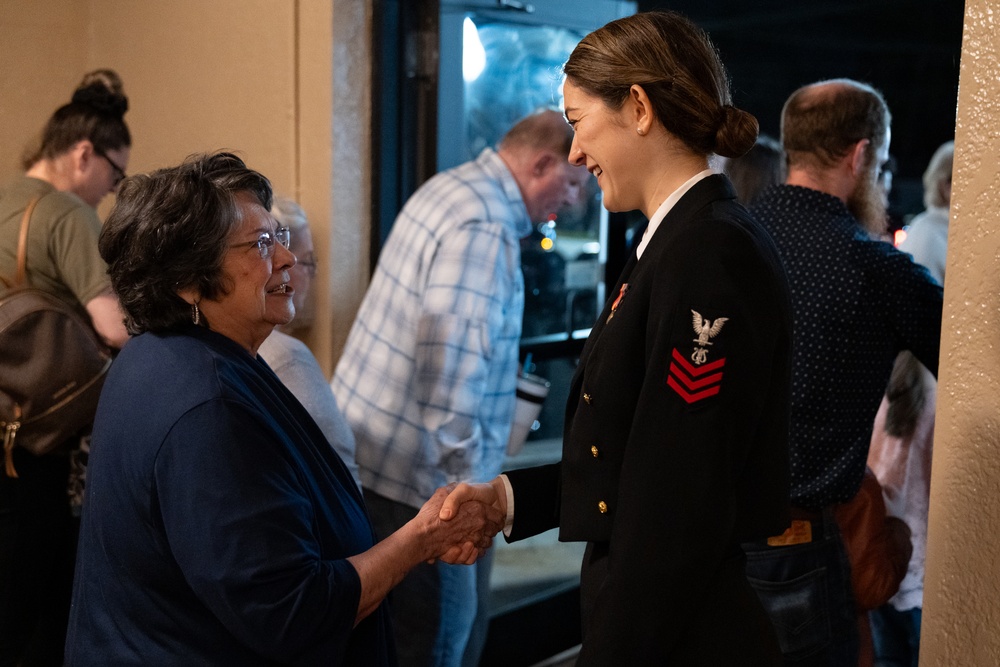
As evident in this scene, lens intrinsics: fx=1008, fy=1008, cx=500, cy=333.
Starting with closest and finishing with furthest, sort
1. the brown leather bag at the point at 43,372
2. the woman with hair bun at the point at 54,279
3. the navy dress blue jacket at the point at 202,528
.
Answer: the navy dress blue jacket at the point at 202,528, the brown leather bag at the point at 43,372, the woman with hair bun at the point at 54,279

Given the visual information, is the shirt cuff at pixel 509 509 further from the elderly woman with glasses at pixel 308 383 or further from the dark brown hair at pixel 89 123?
the dark brown hair at pixel 89 123

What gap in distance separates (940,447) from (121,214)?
140cm

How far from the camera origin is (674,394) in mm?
1347

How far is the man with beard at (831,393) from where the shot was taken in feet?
6.96

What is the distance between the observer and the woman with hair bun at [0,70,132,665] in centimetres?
265

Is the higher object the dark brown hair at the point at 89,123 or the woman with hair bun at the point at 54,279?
the dark brown hair at the point at 89,123

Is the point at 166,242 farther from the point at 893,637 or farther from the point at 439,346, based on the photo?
the point at 893,637

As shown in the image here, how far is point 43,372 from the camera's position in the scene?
2543mm

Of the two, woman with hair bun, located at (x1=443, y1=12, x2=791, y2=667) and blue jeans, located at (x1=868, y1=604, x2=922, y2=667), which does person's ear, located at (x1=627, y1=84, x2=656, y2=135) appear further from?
blue jeans, located at (x1=868, y1=604, x2=922, y2=667)

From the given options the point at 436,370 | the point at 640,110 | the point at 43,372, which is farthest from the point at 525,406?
the point at 640,110

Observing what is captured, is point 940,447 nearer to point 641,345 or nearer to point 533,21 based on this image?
point 641,345

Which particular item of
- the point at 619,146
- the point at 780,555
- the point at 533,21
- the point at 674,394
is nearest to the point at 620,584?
the point at 674,394

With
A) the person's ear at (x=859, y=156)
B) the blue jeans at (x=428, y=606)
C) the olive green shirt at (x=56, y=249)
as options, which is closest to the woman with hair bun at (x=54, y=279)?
the olive green shirt at (x=56, y=249)

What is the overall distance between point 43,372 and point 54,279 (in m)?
0.39
